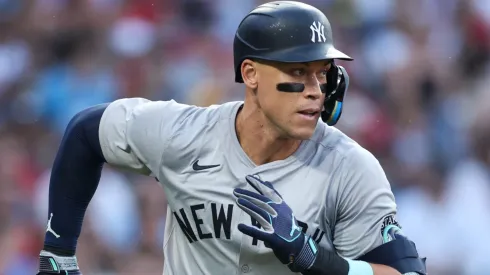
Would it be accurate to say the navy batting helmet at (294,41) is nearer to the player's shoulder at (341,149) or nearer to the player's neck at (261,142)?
the player's shoulder at (341,149)

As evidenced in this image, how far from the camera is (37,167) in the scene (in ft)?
28.1

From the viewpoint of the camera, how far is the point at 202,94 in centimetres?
887

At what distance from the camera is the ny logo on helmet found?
413cm

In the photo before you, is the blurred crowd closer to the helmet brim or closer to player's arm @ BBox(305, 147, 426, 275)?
player's arm @ BBox(305, 147, 426, 275)

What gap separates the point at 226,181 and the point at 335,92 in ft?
1.96

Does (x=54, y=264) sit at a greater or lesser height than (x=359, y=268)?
lesser

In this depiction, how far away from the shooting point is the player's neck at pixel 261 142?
14.2ft

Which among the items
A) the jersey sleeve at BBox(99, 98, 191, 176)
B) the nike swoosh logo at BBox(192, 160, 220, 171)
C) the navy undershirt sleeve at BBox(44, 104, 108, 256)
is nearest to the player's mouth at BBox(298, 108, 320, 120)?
the nike swoosh logo at BBox(192, 160, 220, 171)

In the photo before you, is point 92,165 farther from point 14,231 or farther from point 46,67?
point 46,67

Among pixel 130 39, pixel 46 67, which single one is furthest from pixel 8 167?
pixel 130 39

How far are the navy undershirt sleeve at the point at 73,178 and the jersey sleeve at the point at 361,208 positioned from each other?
118 cm

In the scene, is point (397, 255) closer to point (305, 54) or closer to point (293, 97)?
point (293, 97)

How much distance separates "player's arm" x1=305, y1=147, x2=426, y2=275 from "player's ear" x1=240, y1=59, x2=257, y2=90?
1.75ft

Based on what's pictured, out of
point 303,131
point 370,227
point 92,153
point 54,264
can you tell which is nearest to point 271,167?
point 303,131
